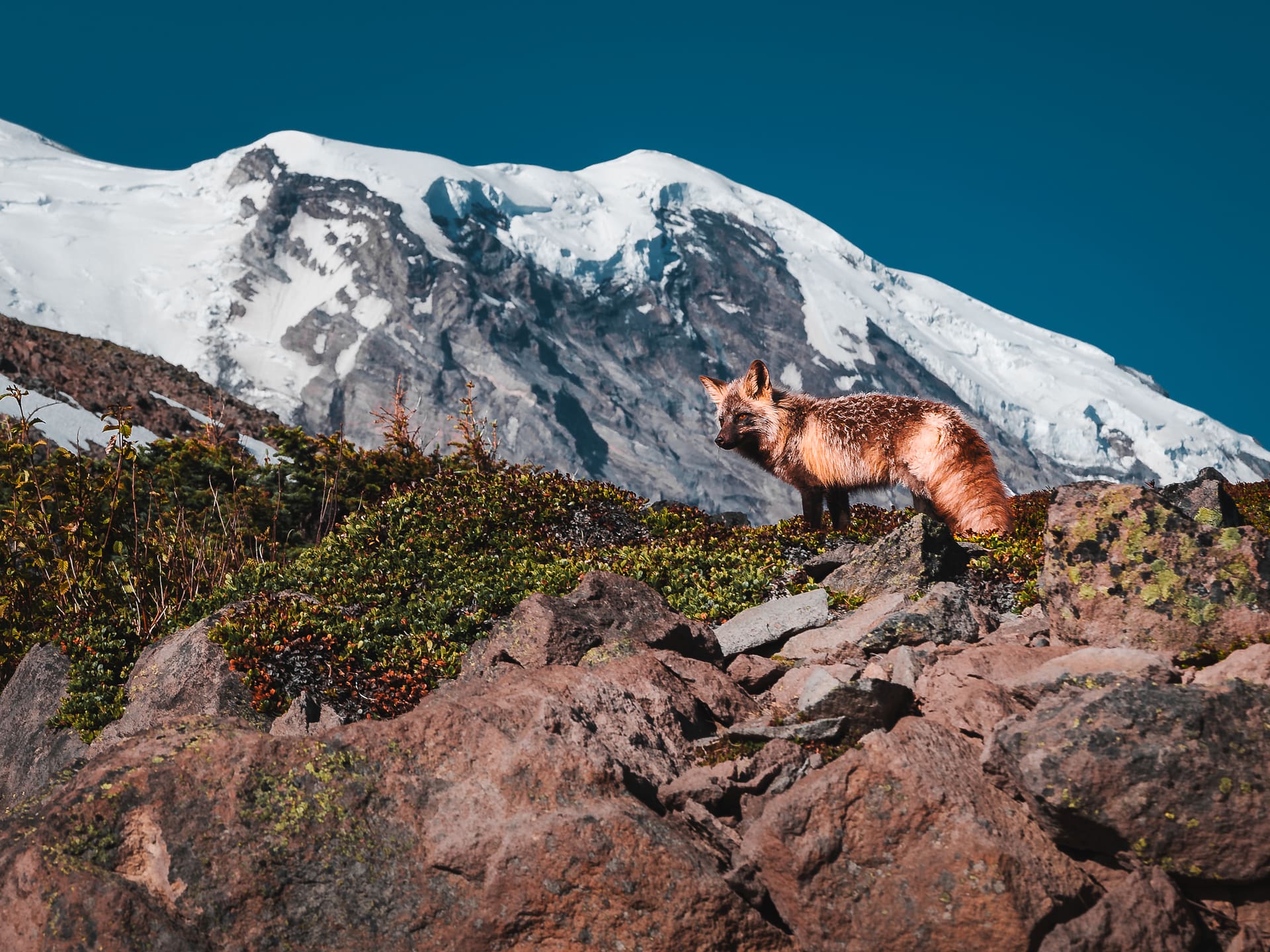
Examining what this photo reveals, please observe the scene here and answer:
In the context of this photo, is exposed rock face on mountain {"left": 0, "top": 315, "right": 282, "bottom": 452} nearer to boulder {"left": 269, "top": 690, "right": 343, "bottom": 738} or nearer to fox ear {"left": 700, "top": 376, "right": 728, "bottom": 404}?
fox ear {"left": 700, "top": 376, "right": 728, "bottom": 404}

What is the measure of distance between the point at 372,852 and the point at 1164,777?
3.77 m

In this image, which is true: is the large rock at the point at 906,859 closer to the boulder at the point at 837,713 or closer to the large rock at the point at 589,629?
the boulder at the point at 837,713

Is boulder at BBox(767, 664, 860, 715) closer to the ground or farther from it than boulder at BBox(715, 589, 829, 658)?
closer to the ground

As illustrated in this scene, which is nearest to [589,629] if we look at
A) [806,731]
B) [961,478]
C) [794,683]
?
[794,683]

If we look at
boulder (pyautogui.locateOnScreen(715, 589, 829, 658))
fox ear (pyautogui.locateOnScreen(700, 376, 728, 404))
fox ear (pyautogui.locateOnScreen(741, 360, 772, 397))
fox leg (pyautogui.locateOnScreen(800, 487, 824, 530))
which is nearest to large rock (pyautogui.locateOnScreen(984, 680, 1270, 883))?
boulder (pyautogui.locateOnScreen(715, 589, 829, 658))

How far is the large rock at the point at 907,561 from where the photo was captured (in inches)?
360

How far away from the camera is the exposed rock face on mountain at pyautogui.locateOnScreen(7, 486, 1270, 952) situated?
16.0ft

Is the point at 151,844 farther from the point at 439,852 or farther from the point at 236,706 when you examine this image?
the point at 236,706

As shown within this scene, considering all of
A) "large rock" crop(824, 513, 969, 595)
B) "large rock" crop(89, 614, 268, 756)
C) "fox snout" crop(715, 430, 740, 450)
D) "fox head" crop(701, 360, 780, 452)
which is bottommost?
"large rock" crop(89, 614, 268, 756)

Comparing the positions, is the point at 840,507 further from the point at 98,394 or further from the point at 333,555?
the point at 98,394

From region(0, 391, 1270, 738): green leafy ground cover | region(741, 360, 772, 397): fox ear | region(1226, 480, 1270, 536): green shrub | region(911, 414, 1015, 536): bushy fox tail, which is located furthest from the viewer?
region(1226, 480, 1270, 536): green shrub

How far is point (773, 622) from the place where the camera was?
888 centimetres

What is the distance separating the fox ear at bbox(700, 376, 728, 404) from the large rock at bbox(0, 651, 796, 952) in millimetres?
8079

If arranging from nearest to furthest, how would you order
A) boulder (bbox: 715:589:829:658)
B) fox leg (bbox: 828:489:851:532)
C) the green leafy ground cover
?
1. the green leafy ground cover
2. boulder (bbox: 715:589:829:658)
3. fox leg (bbox: 828:489:851:532)
